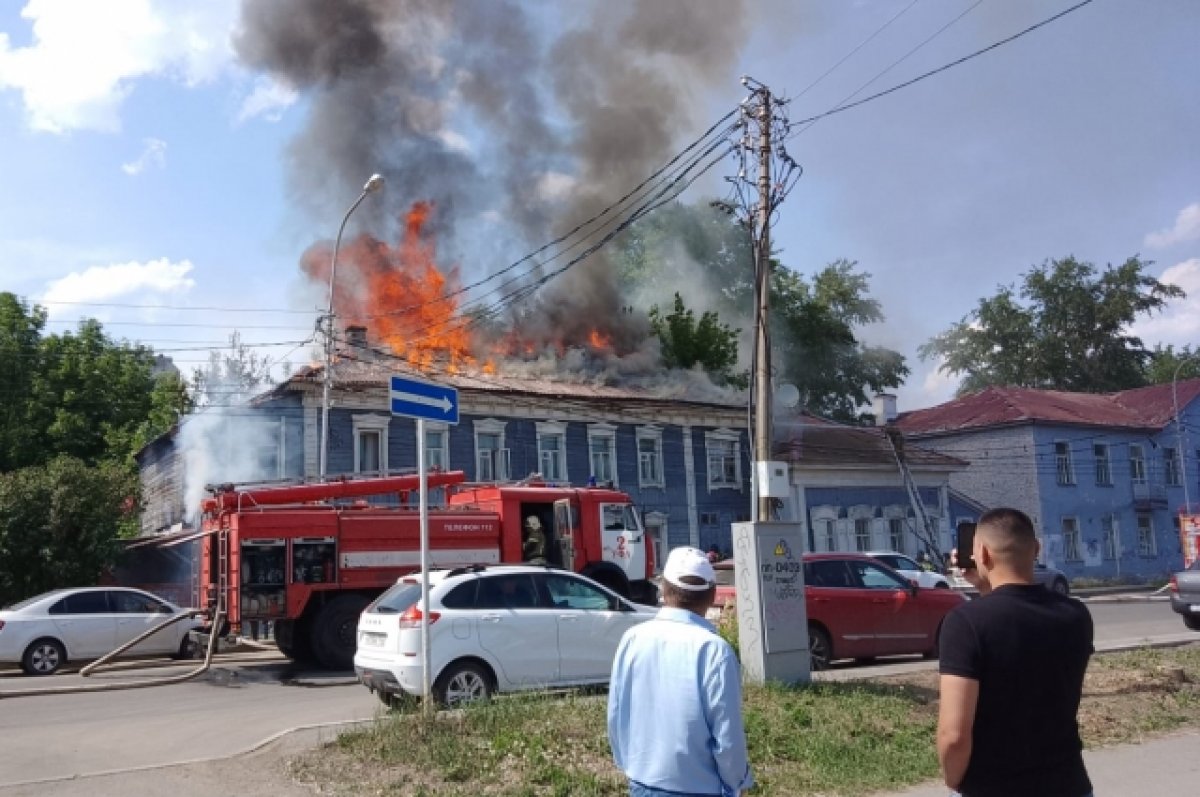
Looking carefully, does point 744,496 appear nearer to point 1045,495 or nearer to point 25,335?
point 1045,495

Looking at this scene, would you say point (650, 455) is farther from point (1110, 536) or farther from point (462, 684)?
point (462, 684)

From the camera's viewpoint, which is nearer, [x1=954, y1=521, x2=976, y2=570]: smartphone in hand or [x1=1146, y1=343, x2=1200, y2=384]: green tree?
[x1=954, y1=521, x2=976, y2=570]: smartphone in hand

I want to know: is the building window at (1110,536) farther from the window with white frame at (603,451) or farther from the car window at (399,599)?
the car window at (399,599)

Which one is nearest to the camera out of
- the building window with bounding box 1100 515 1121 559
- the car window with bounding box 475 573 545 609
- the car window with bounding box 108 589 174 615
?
the car window with bounding box 475 573 545 609

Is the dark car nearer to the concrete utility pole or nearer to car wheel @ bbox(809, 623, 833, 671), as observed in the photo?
car wheel @ bbox(809, 623, 833, 671)

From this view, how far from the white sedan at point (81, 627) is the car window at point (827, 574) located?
10.4 meters

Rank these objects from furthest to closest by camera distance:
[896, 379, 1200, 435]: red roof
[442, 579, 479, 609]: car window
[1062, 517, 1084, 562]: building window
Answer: [896, 379, 1200, 435]: red roof < [1062, 517, 1084, 562]: building window < [442, 579, 479, 609]: car window

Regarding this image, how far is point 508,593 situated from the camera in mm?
11562

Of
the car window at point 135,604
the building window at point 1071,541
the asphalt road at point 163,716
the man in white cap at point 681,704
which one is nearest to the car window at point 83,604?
the car window at point 135,604

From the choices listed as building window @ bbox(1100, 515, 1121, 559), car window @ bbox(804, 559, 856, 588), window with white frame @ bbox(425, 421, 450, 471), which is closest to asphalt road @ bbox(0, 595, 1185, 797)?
car window @ bbox(804, 559, 856, 588)

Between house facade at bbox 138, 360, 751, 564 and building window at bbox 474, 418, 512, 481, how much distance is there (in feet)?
0.09

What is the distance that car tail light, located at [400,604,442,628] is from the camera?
10.7 meters

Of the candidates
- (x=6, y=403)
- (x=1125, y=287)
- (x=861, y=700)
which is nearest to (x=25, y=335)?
(x=6, y=403)

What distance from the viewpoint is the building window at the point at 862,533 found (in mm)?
37844
